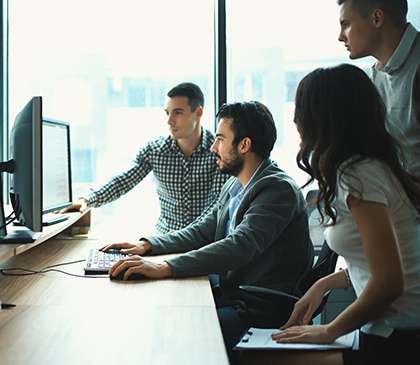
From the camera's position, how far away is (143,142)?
3523mm

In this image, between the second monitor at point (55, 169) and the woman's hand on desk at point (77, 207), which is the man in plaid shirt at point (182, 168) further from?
the second monitor at point (55, 169)

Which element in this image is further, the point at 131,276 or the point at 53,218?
the point at 53,218

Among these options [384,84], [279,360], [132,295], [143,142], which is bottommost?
[279,360]

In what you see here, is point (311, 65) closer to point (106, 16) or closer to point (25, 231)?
point (106, 16)

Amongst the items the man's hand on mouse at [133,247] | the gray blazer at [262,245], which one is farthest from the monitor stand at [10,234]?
the gray blazer at [262,245]

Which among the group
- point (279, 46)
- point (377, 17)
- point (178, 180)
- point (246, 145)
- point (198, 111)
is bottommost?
point (178, 180)

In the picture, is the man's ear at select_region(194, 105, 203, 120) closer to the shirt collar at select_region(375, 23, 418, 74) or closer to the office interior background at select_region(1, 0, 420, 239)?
the office interior background at select_region(1, 0, 420, 239)

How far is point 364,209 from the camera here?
53.1 inches

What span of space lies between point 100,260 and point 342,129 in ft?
3.62

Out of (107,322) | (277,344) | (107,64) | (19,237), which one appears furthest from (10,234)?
(107,64)

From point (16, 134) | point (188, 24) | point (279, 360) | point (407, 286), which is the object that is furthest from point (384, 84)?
point (188, 24)

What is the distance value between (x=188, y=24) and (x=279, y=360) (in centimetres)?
244

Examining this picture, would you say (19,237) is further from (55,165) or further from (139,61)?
(139,61)

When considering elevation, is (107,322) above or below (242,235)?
below
